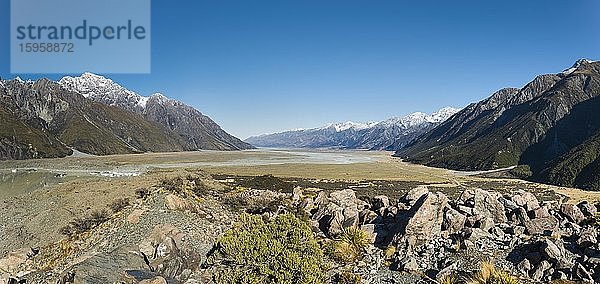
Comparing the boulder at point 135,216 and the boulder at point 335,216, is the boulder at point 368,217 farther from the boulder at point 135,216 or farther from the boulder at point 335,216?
the boulder at point 135,216

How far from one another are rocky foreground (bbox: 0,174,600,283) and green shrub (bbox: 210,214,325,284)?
4 cm

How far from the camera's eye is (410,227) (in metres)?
21.0

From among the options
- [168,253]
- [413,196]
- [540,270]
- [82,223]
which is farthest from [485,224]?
[82,223]

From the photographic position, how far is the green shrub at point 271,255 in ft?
51.0

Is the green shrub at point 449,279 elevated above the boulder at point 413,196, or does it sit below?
below

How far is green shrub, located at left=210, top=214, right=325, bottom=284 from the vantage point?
51.0ft

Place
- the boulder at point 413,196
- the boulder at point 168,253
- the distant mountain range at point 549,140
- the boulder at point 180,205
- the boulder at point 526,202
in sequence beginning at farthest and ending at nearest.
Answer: the distant mountain range at point 549,140 < the boulder at point 413,196 < the boulder at point 526,202 < the boulder at point 180,205 < the boulder at point 168,253

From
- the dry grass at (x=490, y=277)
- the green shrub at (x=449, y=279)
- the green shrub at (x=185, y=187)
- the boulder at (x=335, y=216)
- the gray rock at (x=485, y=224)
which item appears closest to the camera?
the dry grass at (x=490, y=277)

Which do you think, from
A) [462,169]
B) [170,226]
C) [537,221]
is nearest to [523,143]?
[462,169]

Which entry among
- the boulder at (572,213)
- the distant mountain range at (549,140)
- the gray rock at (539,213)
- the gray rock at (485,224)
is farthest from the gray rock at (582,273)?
the distant mountain range at (549,140)

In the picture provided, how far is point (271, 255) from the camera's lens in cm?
1623

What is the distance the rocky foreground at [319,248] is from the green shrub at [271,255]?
42 mm

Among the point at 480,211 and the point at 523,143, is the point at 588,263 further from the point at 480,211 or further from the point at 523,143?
the point at 523,143

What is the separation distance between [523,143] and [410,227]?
159814 millimetres
